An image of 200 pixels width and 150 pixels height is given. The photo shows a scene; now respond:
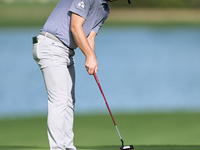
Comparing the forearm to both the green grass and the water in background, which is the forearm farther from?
the water in background

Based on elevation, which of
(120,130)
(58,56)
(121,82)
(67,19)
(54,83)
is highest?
(67,19)

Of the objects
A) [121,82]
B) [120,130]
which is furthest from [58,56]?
[121,82]

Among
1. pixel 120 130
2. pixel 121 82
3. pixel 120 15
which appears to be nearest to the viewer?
pixel 120 130

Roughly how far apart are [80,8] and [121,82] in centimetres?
668

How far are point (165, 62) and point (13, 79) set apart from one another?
423cm

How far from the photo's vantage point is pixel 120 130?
14.4 feet

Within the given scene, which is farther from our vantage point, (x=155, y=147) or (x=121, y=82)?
(x=121, y=82)

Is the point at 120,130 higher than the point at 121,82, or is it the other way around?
the point at 120,130

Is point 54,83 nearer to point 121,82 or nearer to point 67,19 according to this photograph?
point 67,19

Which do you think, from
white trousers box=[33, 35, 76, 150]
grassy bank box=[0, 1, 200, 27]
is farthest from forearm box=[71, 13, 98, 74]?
grassy bank box=[0, 1, 200, 27]

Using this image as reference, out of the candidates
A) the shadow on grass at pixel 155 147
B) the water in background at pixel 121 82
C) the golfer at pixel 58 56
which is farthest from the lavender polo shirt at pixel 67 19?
the water in background at pixel 121 82

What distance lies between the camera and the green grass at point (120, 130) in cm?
359

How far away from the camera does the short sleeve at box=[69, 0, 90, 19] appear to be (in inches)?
108

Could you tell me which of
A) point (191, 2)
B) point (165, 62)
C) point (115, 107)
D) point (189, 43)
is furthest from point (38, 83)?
point (191, 2)
